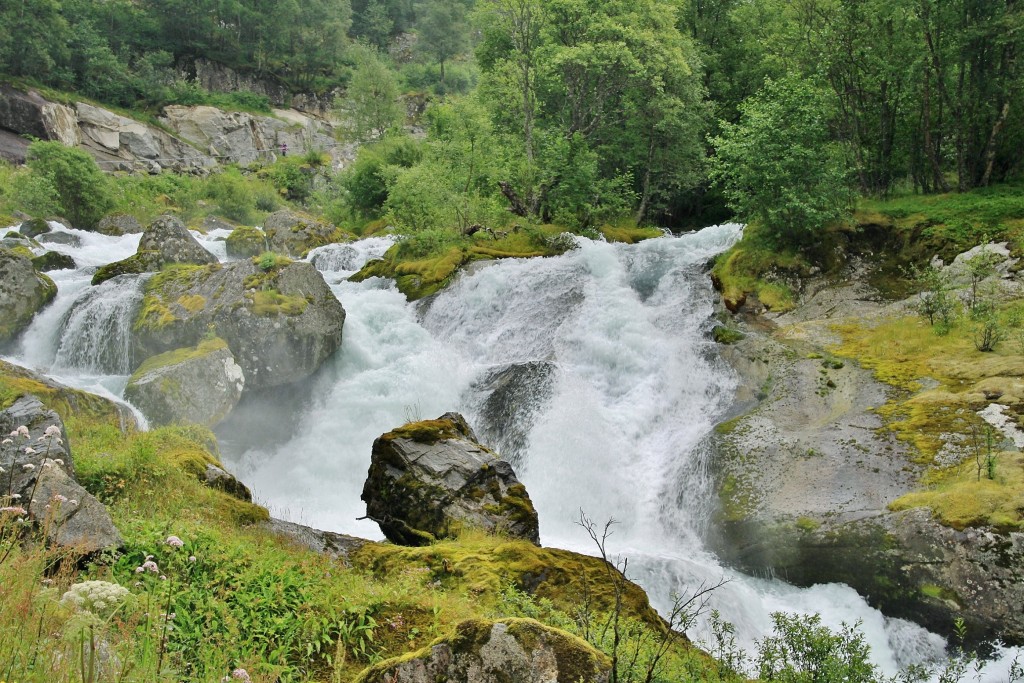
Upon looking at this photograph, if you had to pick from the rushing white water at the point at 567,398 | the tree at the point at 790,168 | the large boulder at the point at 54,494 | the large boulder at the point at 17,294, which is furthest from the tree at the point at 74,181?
the large boulder at the point at 54,494

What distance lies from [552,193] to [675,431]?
493 inches

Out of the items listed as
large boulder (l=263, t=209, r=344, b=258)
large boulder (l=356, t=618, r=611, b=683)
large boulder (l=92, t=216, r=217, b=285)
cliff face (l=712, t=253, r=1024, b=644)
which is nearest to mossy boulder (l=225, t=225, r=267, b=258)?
large boulder (l=263, t=209, r=344, b=258)

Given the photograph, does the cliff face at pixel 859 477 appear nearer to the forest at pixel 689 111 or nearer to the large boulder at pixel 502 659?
the forest at pixel 689 111

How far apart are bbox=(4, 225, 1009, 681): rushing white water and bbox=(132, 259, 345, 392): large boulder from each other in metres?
0.78

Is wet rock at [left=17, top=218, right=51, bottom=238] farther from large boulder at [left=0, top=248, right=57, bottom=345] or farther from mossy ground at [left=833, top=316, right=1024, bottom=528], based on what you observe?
mossy ground at [left=833, top=316, right=1024, bottom=528]

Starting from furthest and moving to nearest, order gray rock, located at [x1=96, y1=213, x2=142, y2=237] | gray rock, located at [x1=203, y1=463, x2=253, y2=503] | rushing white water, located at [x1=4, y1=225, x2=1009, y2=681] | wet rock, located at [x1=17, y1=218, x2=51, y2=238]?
gray rock, located at [x1=96, y1=213, x2=142, y2=237] < wet rock, located at [x1=17, y1=218, x2=51, y2=238] < rushing white water, located at [x1=4, y1=225, x2=1009, y2=681] < gray rock, located at [x1=203, y1=463, x2=253, y2=503]

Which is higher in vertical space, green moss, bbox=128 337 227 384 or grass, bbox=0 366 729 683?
grass, bbox=0 366 729 683

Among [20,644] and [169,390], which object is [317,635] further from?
[169,390]

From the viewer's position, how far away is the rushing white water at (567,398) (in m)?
8.80

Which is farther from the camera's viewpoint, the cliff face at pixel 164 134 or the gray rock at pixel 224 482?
the cliff face at pixel 164 134

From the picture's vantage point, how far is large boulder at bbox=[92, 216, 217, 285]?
17.0 meters

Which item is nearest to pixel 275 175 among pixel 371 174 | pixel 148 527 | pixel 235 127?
pixel 235 127

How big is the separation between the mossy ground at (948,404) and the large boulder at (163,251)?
652 inches

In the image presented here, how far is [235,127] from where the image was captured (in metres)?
50.2
